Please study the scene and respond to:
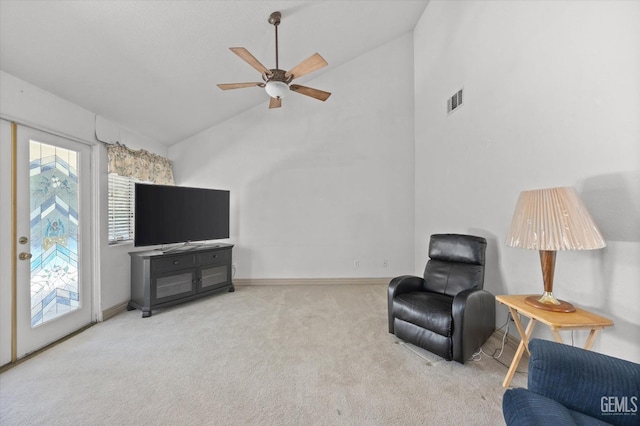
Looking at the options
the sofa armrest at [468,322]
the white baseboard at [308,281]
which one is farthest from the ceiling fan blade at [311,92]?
the white baseboard at [308,281]

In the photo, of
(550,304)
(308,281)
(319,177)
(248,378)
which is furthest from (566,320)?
(319,177)

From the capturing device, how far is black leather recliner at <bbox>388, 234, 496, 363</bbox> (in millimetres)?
2102

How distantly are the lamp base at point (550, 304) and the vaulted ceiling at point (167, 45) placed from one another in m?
3.30

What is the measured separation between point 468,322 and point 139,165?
4223 millimetres

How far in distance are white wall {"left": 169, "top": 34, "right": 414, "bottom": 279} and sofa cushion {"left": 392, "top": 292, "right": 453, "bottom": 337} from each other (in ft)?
6.59

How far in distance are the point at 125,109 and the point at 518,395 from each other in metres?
4.19

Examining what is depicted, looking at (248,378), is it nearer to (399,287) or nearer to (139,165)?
(399,287)

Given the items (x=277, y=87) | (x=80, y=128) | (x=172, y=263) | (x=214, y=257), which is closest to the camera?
(x=277, y=87)

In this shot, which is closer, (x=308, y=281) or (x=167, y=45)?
(x=167, y=45)

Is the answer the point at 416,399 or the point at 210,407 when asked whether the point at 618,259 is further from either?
the point at 210,407

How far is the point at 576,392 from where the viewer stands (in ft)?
3.50

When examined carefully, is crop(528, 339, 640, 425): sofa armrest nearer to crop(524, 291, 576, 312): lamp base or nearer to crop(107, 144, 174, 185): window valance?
crop(524, 291, 576, 312): lamp base

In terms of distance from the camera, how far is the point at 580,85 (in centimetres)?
178

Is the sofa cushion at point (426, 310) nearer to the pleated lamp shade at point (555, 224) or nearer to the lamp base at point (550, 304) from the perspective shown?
the lamp base at point (550, 304)
